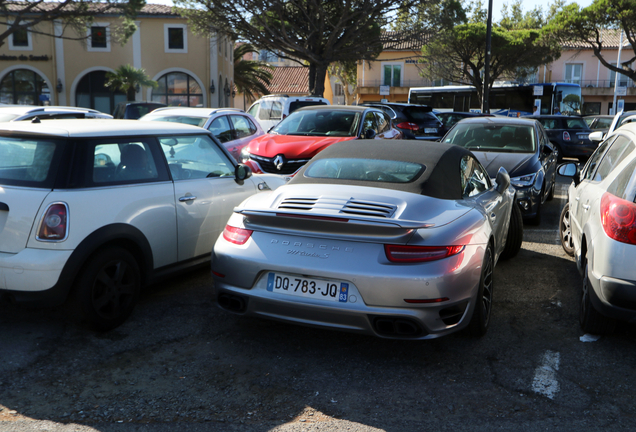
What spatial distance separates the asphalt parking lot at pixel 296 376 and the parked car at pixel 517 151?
12.4 feet

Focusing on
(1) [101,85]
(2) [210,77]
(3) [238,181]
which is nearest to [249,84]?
(2) [210,77]

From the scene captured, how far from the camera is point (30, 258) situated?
3.98 metres

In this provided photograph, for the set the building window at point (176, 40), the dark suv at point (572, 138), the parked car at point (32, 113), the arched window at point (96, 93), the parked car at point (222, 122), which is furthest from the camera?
the building window at point (176, 40)

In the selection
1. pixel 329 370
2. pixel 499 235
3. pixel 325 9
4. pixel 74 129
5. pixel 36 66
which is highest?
pixel 325 9

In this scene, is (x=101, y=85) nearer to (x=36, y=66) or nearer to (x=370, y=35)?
(x=36, y=66)

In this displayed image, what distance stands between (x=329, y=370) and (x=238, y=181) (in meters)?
2.47

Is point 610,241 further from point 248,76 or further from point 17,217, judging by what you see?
point 248,76

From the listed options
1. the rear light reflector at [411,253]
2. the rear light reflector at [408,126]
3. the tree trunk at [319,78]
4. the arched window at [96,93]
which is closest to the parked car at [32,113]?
the rear light reflector at [411,253]

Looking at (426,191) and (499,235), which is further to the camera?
(499,235)

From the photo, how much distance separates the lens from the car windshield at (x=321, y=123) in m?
10.6

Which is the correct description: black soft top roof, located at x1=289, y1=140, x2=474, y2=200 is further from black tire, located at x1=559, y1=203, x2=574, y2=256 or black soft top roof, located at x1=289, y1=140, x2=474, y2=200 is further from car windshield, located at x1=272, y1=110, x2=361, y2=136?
car windshield, located at x1=272, y1=110, x2=361, y2=136

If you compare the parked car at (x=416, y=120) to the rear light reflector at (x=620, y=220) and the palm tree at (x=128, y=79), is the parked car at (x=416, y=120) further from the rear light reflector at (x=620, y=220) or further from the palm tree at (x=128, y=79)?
the palm tree at (x=128, y=79)

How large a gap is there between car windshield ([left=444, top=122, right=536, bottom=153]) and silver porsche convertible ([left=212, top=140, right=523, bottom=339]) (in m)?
5.41

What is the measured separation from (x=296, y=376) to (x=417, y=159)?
1876 millimetres
